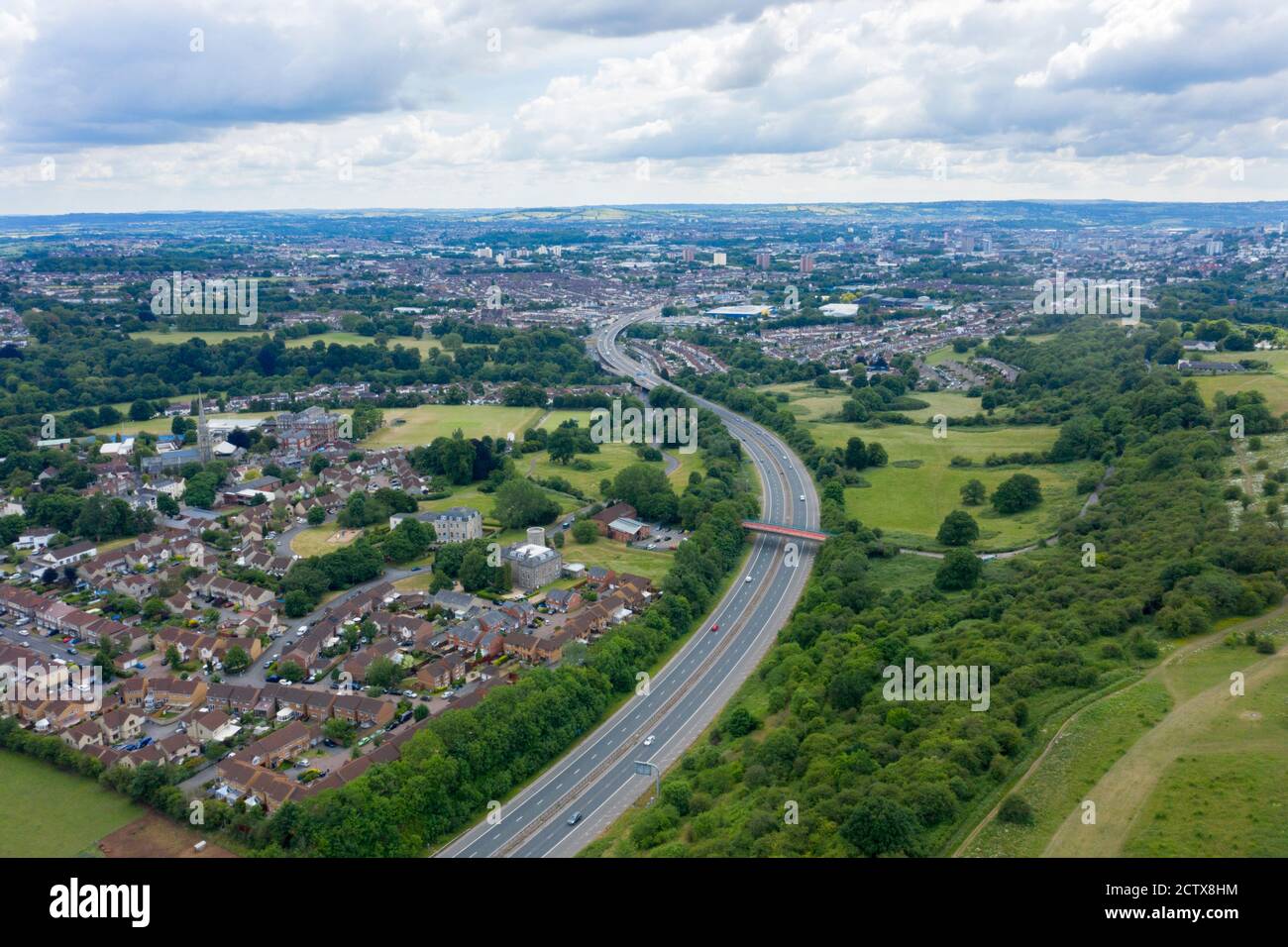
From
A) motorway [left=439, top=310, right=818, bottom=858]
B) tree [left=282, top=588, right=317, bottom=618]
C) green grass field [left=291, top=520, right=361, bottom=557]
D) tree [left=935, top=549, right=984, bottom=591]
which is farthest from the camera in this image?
green grass field [left=291, top=520, right=361, bottom=557]

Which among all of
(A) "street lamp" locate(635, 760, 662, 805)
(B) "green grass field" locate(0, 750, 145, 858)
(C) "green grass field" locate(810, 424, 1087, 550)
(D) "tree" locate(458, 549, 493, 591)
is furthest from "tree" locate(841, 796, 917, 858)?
(C) "green grass field" locate(810, 424, 1087, 550)

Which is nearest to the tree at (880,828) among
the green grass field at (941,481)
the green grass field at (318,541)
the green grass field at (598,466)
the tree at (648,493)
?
the green grass field at (941,481)

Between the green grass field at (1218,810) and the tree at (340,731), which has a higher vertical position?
the green grass field at (1218,810)

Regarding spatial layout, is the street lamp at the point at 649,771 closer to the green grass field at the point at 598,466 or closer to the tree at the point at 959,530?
the tree at the point at 959,530

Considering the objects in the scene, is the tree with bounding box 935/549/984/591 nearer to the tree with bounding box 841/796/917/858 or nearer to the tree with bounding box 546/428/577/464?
the tree with bounding box 841/796/917/858

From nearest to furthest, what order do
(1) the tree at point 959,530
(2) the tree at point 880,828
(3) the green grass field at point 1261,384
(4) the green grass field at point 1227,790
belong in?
(4) the green grass field at point 1227,790 < (2) the tree at point 880,828 < (1) the tree at point 959,530 < (3) the green grass field at point 1261,384
